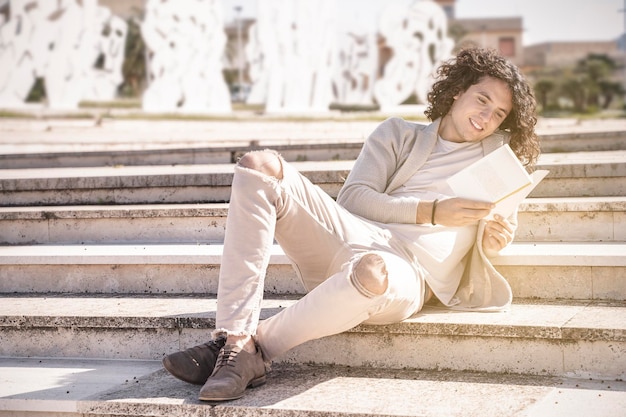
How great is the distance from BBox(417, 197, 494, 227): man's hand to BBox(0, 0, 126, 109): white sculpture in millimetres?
19957

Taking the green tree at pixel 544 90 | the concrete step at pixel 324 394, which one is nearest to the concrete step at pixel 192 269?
the concrete step at pixel 324 394

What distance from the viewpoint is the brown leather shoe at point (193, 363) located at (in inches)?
118

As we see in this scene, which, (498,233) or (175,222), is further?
(175,222)

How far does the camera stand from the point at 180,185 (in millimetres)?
5062

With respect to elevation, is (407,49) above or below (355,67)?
above

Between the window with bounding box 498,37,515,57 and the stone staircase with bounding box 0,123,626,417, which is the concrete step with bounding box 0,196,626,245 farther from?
the window with bounding box 498,37,515,57

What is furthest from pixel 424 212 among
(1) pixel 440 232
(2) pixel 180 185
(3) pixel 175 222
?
(2) pixel 180 185

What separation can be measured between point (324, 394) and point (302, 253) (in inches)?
22.0

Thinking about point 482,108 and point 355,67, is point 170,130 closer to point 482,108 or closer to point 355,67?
point 482,108

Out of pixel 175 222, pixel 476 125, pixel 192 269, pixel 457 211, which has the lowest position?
pixel 192 269

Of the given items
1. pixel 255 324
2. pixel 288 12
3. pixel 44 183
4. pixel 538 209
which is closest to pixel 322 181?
pixel 538 209

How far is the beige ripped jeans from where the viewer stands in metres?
2.94

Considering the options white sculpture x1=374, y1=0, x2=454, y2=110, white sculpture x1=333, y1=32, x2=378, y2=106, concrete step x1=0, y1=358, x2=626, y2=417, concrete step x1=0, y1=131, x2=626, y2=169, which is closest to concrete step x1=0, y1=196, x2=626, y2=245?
concrete step x1=0, y1=358, x2=626, y2=417

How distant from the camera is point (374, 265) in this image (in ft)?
9.32
